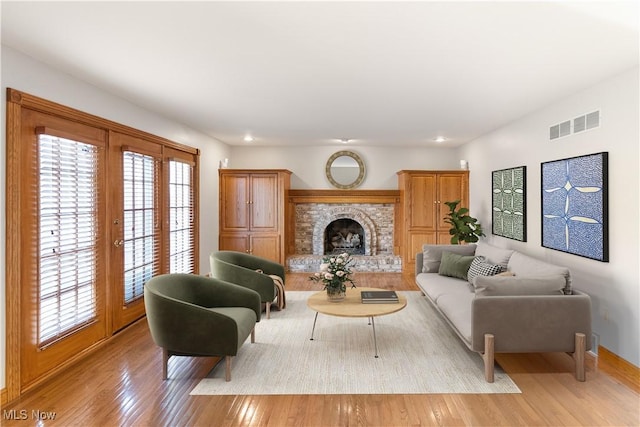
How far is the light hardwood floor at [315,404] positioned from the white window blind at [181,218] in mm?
A: 2224

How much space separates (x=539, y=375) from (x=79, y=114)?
4.53 m

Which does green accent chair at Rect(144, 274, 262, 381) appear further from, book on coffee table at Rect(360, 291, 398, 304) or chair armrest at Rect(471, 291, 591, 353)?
chair armrest at Rect(471, 291, 591, 353)

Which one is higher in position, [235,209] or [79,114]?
[79,114]

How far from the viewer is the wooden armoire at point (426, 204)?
23.9 ft

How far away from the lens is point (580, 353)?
2916mm

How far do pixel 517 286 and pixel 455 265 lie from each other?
1.78 m

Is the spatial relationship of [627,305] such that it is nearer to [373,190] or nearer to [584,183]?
[584,183]

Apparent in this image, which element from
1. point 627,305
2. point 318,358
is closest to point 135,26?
point 318,358

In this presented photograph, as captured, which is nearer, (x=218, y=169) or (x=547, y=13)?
(x=547, y=13)

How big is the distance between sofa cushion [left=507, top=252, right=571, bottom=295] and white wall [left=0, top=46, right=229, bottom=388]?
431 centimetres

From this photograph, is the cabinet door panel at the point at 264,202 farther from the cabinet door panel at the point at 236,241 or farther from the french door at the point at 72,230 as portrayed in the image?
the french door at the point at 72,230

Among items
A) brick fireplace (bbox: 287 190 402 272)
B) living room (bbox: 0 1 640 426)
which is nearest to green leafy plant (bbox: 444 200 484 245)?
living room (bbox: 0 1 640 426)

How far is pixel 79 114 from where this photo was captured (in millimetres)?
3330

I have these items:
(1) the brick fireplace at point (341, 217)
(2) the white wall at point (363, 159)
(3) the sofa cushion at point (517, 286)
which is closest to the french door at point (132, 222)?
(2) the white wall at point (363, 159)
